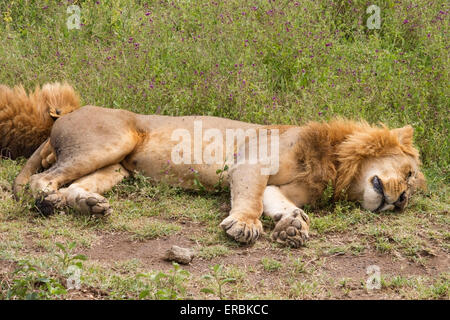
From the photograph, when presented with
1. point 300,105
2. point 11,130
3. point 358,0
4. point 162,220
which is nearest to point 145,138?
point 162,220

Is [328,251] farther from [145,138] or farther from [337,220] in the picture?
[145,138]

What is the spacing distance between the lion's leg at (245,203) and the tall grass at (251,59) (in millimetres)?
1275

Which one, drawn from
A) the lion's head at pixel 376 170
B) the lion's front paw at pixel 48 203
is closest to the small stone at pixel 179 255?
the lion's front paw at pixel 48 203

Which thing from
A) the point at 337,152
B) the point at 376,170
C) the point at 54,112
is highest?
the point at 54,112

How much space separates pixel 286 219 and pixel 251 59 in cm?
257

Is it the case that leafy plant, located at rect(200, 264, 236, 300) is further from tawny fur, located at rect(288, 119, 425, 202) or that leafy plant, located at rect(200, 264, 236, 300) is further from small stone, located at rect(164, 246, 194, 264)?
tawny fur, located at rect(288, 119, 425, 202)

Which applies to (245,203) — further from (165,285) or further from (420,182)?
(420,182)

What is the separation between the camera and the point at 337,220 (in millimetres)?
4613

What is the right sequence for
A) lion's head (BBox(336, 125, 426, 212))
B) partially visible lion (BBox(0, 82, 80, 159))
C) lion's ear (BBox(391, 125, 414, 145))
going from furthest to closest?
partially visible lion (BBox(0, 82, 80, 159)) → lion's ear (BBox(391, 125, 414, 145)) → lion's head (BBox(336, 125, 426, 212))

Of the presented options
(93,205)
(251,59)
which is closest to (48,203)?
(93,205)

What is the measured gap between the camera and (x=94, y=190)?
485 centimetres

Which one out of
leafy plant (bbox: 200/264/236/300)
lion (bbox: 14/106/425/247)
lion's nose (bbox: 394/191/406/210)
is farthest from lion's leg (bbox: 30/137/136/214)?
lion's nose (bbox: 394/191/406/210)

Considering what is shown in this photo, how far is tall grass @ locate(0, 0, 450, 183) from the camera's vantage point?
233 inches

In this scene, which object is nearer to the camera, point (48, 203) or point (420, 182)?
point (48, 203)
